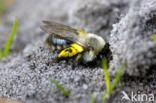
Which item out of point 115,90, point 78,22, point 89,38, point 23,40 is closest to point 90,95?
point 115,90

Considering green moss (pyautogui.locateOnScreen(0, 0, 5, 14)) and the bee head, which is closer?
the bee head

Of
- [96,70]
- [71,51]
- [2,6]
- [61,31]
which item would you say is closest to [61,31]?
[61,31]

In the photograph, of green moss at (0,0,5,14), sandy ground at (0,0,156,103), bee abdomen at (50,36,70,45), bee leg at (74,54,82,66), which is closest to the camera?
sandy ground at (0,0,156,103)

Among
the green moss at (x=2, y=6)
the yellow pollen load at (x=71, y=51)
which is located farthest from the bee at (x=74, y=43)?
the green moss at (x=2, y=6)

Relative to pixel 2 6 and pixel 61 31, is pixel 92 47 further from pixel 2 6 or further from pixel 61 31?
pixel 2 6

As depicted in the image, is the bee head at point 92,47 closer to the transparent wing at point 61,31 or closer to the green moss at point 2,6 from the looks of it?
the transparent wing at point 61,31

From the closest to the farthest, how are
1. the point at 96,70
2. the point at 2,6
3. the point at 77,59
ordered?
1. the point at 96,70
2. the point at 77,59
3. the point at 2,6

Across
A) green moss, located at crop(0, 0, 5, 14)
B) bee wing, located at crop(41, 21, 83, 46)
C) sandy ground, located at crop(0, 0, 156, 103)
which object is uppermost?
green moss, located at crop(0, 0, 5, 14)

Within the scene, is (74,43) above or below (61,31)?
below

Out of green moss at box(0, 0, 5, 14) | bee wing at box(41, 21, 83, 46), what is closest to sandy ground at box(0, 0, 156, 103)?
bee wing at box(41, 21, 83, 46)

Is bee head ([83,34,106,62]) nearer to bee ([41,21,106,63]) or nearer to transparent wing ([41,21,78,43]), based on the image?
bee ([41,21,106,63])
